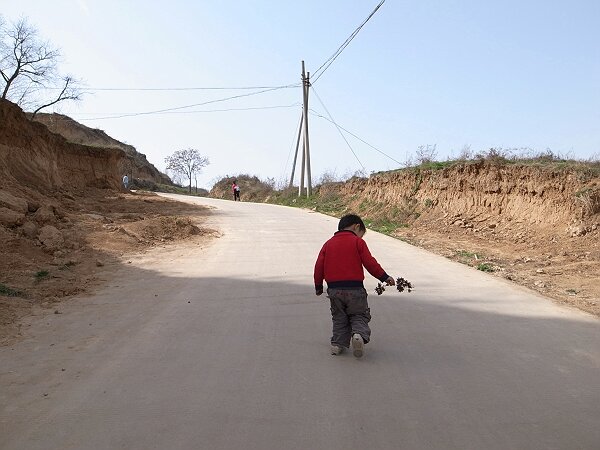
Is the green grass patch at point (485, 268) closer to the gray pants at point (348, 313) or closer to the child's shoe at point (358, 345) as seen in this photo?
the gray pants at point (348, 313)

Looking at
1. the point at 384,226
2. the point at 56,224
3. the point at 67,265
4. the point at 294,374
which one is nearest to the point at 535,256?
the point at 384,226

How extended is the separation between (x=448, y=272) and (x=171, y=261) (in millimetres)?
5737

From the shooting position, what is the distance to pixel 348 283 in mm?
4914

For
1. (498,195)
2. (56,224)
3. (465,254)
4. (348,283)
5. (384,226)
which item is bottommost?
(465,254)

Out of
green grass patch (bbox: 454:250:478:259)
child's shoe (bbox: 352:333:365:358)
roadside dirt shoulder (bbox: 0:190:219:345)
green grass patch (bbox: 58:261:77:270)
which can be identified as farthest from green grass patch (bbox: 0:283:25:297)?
green grass patch (bbox: 454:250:478:259)

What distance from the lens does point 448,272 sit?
9594mm

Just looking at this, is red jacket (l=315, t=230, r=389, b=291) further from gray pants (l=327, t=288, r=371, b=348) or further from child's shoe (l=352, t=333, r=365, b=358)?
child's shoe (l=352, t=333, r=365, b=358)

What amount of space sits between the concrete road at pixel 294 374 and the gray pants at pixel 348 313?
21cm

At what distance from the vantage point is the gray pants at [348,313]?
4.87 meters

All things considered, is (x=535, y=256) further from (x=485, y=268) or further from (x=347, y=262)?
(x=347, y=262)

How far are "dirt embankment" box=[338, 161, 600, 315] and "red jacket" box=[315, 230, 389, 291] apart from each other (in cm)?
Result: 397

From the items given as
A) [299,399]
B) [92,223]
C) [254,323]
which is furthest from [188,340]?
[92,223]

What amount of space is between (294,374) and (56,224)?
10881 millimetres

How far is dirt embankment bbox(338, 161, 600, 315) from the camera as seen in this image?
993 cm
